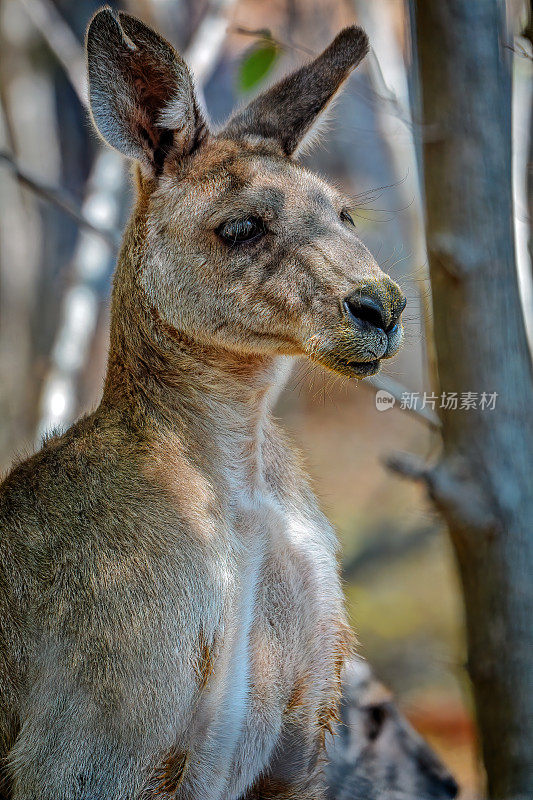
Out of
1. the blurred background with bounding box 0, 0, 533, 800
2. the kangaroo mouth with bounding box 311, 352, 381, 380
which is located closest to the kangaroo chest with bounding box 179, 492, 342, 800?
the kangaroo mouth with bounding box 311, 352, 381, 380

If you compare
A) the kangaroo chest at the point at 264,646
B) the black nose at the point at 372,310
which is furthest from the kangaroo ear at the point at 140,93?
the kangaroo chest at the point at 264,646

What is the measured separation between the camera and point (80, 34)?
11617 mm

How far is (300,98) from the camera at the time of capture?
14.8 ft

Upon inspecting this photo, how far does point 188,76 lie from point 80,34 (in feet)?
27.5

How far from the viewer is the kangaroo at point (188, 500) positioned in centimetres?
347

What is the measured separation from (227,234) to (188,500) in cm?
110

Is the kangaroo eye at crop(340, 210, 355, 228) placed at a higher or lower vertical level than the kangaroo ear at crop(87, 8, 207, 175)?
lower

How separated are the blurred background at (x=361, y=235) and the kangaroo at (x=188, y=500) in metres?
1.31

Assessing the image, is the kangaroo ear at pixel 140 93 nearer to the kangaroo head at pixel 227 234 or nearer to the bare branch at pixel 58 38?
the kangaroo head at pixel 227 234

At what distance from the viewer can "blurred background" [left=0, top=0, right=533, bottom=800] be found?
6.90 meters

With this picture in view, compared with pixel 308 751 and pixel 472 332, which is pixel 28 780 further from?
pixel 472 332

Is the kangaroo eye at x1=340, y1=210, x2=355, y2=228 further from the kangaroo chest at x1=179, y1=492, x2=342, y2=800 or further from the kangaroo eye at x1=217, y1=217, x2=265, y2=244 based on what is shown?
the kangaroo chest at x1=179, y1=492, x2=342, y2=800

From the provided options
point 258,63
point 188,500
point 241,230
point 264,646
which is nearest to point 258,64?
point 258,63

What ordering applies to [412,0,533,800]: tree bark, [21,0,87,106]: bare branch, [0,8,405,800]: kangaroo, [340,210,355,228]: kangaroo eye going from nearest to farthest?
[0,8,405,800]: kangaroo
[340,210,355,228]: kangaroo eye
[412,0,533,800]: tree bark
[21,0,87,106]: bare branch
